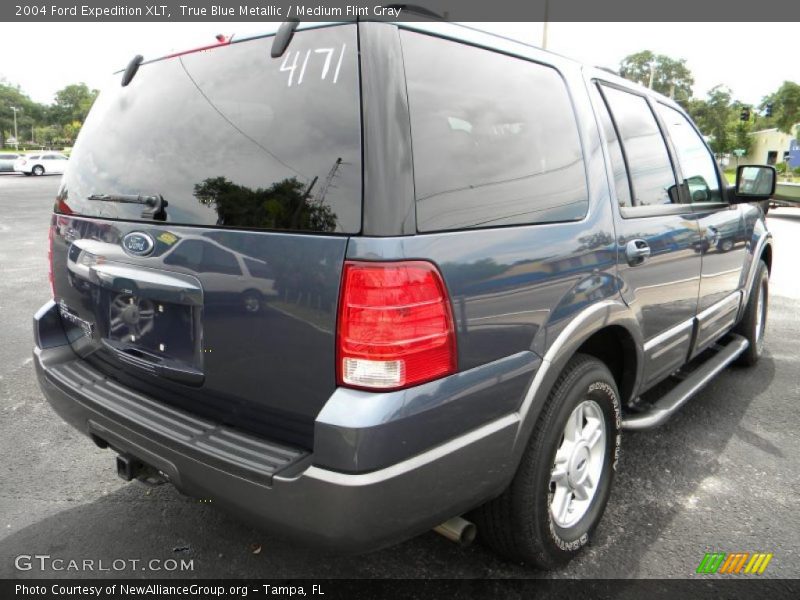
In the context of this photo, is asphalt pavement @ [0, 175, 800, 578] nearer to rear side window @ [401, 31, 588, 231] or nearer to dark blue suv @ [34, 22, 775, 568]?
dark blue suv @ [34, 22, 775, 568]

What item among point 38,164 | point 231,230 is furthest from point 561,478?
point 38,164

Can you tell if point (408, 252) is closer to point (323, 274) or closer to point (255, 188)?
point (323, 274)

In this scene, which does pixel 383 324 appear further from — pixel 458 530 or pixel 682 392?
pixel 682 392

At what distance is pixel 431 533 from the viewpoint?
8.44 feet

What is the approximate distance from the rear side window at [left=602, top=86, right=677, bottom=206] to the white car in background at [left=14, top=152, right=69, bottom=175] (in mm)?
44610

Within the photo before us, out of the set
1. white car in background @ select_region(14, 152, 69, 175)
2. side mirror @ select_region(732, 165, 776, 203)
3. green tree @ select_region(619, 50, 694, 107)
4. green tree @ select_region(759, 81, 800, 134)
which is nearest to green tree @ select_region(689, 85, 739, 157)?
green tree @ select_region(619, 50, 694, 107)

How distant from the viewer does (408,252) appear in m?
1.61

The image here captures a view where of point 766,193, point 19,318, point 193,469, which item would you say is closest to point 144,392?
point 193,469

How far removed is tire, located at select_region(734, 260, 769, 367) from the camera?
4.50 m

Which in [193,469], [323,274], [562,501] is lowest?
[562,501]

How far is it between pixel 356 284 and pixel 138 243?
875 millimetres

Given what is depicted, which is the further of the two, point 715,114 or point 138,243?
point 715,114

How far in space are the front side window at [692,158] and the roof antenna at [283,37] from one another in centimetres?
229

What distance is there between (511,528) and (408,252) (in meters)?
1.14
